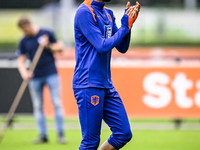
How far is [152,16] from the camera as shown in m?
21.5

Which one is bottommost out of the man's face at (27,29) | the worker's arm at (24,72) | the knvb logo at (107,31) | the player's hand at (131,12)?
the worker's arm at (24,72)

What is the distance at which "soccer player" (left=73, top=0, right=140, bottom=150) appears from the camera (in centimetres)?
374

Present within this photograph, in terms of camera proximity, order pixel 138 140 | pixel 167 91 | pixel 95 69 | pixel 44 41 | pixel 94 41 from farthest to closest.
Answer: pixel 167 91 < pixel 138 140 < pixel 44 41 < pixel 95 69 < pixel 94 41

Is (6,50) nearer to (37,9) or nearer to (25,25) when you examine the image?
(37,9)

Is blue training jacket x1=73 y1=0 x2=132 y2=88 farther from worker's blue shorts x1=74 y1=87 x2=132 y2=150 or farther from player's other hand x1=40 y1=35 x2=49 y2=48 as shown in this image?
player's other hand x1=40 y1=35 x2=49 y2=48

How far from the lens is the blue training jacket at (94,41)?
12.2 ft

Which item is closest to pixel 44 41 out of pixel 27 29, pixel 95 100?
pixel 27 29

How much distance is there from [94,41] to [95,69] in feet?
0.99

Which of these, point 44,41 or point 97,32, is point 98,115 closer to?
point 97,32

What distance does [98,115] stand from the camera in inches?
153

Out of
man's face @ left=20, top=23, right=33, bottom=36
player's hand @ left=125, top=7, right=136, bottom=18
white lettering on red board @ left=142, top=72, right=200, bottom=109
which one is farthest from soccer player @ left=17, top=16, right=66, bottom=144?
player's hand @ left=125, top=7, right=136, bottom=18

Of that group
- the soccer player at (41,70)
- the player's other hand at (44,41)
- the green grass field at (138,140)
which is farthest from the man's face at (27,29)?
the green grass field at (138,140)

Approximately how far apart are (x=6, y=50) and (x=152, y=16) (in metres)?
8.14

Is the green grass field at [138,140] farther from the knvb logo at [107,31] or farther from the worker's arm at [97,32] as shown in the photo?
the worker's arm at [97,32]
